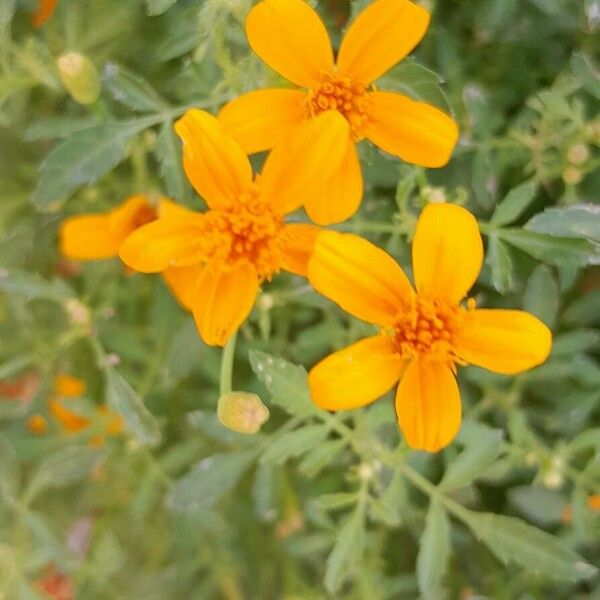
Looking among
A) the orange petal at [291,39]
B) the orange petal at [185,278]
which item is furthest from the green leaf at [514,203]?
the orange petal at [185,278]

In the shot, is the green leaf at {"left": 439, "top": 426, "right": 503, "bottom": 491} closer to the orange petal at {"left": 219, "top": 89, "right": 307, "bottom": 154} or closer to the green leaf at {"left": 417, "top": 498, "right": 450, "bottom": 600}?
the green leaf at {"left": 417, "top": 498, "right": 450, "bottom": 600}

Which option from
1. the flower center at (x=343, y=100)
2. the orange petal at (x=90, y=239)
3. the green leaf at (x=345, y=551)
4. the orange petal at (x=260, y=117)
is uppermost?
the flower center at (x=343, y=100)

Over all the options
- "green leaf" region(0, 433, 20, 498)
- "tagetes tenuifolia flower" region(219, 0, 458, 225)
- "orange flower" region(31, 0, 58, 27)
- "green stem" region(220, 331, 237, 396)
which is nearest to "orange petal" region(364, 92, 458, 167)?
"tagetes tenuifolia flower" region(219, 0, 458, 225)

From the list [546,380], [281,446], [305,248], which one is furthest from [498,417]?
[305,248]

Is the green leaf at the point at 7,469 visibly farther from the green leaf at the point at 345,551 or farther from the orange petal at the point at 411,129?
the orange petal at the point at 411,129

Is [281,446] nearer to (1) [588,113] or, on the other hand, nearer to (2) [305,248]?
(2) [305,248]
